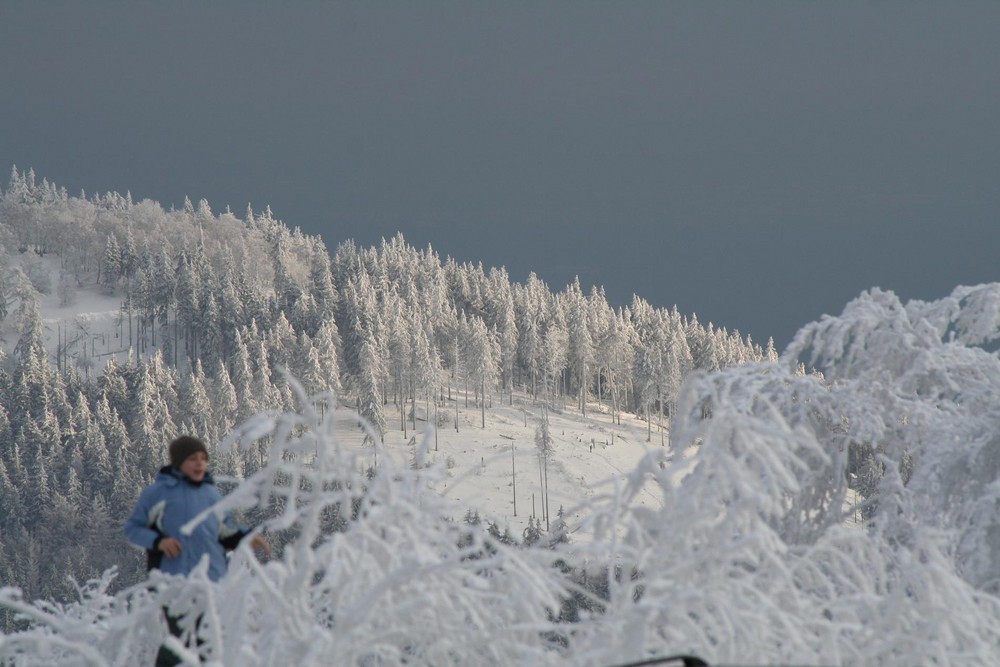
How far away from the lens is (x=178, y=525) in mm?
5668

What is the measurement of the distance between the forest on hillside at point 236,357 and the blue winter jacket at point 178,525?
84.5 m

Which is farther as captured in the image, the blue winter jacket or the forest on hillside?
the forest on hillside

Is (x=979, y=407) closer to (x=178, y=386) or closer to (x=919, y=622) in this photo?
(x=919, y=622)

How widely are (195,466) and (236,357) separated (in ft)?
377

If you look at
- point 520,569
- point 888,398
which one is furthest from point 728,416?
point 888,398

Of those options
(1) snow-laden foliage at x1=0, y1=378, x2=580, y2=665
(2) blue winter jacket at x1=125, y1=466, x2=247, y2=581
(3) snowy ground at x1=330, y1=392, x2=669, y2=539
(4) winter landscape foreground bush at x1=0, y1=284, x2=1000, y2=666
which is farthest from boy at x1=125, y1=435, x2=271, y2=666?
(3) snowy ground at x1=330, y1=392, x2=669, y2=539

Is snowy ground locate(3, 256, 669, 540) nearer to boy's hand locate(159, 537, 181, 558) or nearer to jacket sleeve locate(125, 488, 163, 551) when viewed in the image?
jacket sleeve locate(125, 488, 163, 551)

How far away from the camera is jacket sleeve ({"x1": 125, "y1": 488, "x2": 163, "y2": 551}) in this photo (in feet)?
18.0

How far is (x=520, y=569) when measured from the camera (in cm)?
423

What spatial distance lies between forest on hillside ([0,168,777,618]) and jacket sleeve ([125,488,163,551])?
277ft

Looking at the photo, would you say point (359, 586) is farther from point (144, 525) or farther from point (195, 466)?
point (144, 525)

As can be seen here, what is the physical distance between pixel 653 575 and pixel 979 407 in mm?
4705

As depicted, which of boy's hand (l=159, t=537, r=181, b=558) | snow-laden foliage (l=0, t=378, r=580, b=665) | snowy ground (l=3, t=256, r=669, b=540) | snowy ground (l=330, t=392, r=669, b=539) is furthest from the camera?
snowy ground (l=3, t=256, r=669, b=540)

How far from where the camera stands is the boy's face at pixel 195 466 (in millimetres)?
5680
